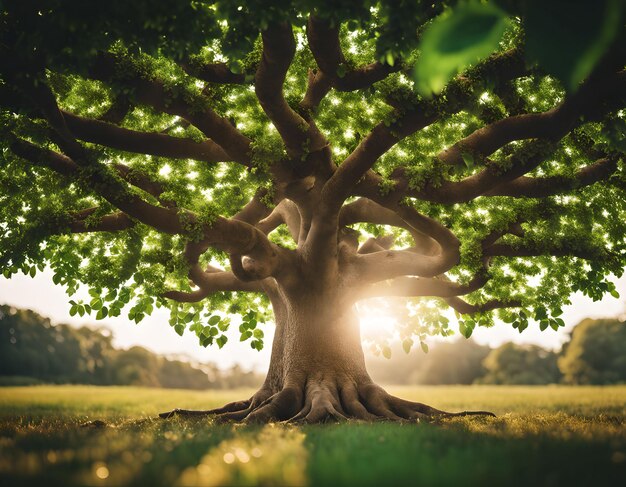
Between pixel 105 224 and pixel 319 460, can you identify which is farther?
pixel 105 224

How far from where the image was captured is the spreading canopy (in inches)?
205

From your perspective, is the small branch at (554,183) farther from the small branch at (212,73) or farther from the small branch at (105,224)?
the small branch at (105,224)

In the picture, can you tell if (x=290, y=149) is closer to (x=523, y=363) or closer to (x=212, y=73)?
(x=212, y=73)

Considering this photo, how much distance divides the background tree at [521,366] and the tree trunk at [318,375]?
94035mm

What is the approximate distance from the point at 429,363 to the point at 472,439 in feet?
359

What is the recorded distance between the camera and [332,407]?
8.25 m

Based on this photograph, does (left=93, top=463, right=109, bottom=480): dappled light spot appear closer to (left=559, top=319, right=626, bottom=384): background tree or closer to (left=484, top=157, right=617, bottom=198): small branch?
(left=484, top=157, right=617, bottom=198): small branch

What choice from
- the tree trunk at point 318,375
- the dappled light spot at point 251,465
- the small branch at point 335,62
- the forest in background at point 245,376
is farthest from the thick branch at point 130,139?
the forest in background at point 245,376

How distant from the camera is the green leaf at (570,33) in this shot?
0.75m

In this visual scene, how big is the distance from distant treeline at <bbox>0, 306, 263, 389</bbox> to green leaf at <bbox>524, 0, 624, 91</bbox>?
2896 inches

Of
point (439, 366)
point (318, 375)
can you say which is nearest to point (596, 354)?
point (439, 366)

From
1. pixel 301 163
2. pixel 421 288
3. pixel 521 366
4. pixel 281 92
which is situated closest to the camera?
pixel 281 92

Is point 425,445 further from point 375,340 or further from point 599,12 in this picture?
point 375,340

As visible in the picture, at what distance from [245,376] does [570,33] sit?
119782mm
